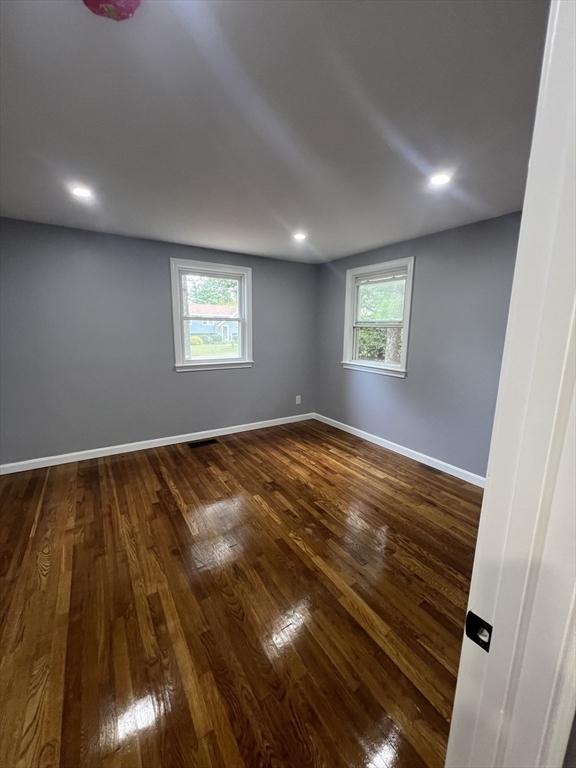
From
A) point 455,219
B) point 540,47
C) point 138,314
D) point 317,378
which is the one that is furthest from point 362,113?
point 317,378

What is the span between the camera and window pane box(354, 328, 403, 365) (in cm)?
370

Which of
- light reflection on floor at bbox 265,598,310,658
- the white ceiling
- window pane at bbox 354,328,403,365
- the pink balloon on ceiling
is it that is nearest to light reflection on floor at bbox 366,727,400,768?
light reflection on floor at bbox 265,598,310,658

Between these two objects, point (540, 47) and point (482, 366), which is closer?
point (540, 47)

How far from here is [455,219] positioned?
8.94 feet

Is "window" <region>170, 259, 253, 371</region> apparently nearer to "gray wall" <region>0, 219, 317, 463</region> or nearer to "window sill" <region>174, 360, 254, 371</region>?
"window sill" <region>174, 360, 254, 371</region>

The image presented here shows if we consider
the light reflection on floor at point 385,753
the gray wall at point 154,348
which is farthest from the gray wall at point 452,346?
the light reflection on floor at point 385,753

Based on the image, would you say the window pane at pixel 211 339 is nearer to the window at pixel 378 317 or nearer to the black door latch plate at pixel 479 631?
the window at pixel 378 317

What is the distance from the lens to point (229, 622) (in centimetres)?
154

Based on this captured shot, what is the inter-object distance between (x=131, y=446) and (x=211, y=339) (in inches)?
62.5

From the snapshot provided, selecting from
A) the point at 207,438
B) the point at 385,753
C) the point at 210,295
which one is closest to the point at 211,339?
the point at 210,295

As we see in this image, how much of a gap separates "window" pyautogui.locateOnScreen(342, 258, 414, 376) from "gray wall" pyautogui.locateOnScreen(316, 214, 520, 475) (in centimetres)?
10

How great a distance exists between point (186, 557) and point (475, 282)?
3178 mm

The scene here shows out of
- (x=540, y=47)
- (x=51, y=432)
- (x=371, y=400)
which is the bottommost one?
(x=51, y=432)

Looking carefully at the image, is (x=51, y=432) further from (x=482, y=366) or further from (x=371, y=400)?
(x=482, y=366)
